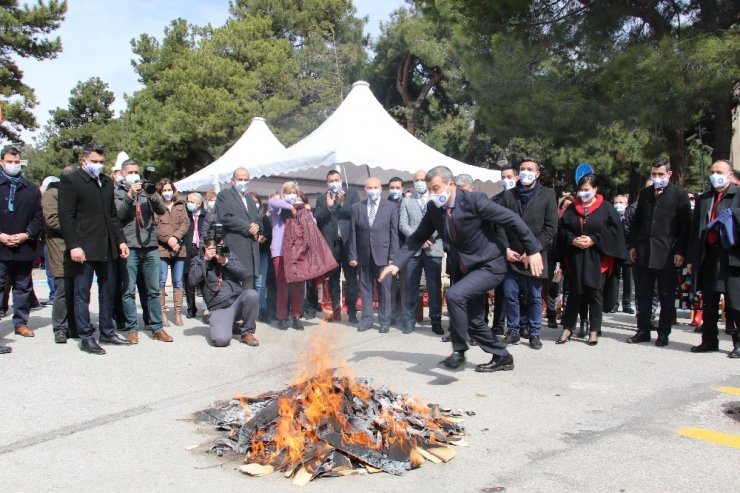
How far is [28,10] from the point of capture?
27219mm

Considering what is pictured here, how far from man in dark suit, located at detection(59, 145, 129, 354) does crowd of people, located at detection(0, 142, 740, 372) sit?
0.05 ft

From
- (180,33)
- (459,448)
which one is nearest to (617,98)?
(459,448)

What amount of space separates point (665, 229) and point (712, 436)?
3.82 meters

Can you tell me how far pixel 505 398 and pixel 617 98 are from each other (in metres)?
9.49

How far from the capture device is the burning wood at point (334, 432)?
4.14 m

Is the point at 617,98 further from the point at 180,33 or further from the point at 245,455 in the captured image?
the point at 180,33

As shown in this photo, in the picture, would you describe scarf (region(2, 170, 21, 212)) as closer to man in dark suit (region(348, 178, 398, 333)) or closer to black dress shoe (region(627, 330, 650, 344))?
man in dark suit (region(348, 178, 398, 333))

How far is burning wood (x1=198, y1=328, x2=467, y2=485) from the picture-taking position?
4.14m

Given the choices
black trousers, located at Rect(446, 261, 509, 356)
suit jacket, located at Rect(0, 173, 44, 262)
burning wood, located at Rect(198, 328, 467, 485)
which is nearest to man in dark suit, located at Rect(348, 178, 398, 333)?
black trousers, located at Rect(446, 261, 509, 356)

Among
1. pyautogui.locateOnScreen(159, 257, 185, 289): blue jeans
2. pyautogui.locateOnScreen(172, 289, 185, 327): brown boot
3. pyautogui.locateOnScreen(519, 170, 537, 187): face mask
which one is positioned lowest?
pyautogui.locateOnScreen(172, 289, 185, 327): brown boot

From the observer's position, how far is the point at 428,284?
29.9 ft

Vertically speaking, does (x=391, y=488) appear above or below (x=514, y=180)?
below

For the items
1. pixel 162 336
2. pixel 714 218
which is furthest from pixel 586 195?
pixel 162 336

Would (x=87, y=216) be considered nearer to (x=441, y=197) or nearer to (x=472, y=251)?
(x=441, y=197)
